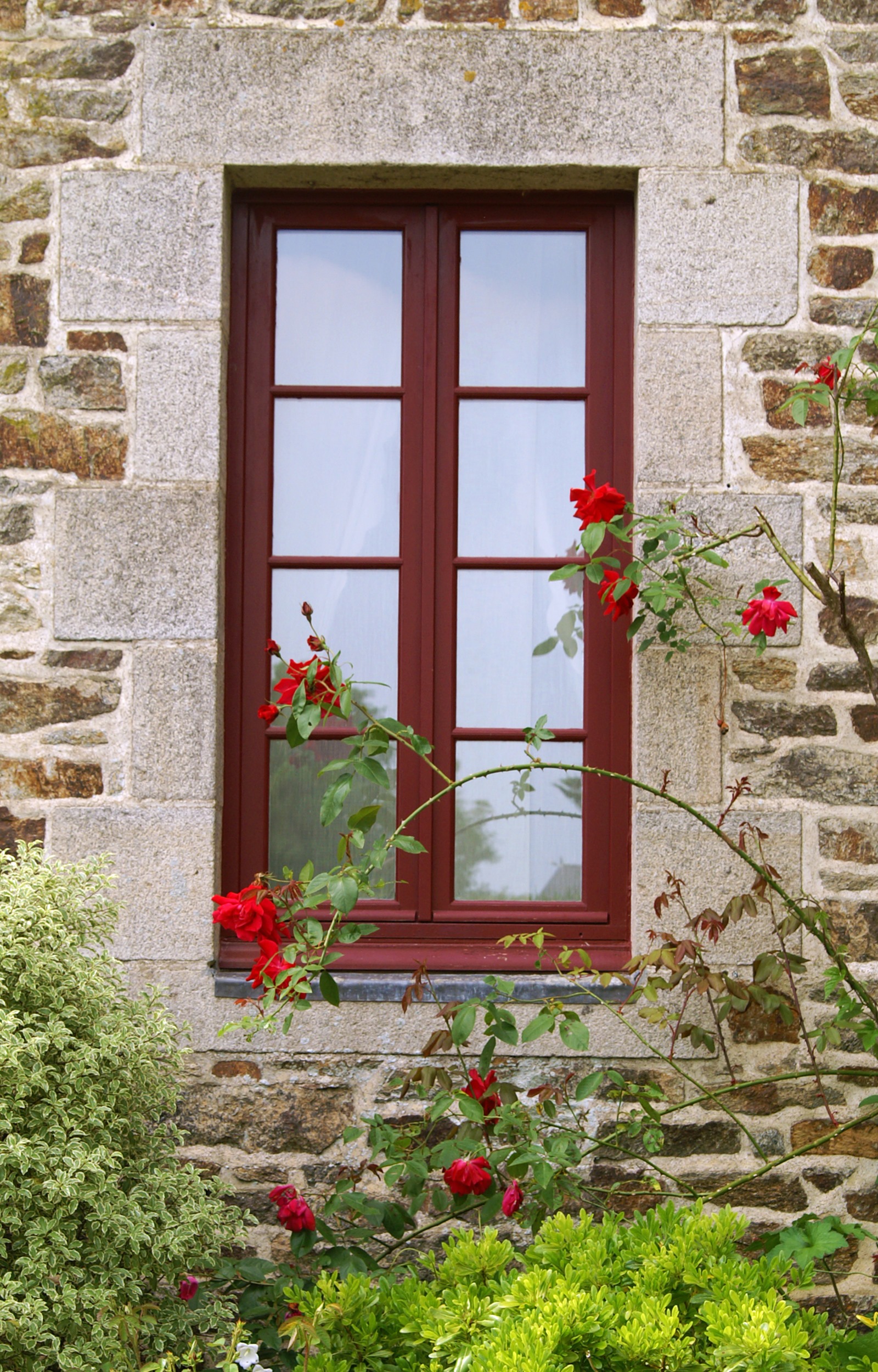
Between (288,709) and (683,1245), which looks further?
(288,709)

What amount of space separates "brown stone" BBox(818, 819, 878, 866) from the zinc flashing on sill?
0.62 m

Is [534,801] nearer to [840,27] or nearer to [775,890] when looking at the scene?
[775,890]

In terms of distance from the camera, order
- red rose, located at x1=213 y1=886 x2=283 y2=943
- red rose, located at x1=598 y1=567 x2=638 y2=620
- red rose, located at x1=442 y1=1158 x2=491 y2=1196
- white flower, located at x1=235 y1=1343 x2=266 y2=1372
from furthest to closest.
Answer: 1. red rose, located at x1=598 y1=567 x2=638 y2=620
2. red rose, located at x1=442 y1=1158 x2=491 y2=1196
3. red rose, located at x1=213 y1=886 x2=283 y2=943
4. white flower, located at x1=235 y1=1343 x2=266 y2=1372

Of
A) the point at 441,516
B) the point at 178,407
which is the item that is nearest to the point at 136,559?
the point at 178,407

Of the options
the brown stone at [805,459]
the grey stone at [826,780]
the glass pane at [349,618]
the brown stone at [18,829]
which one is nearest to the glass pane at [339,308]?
the glass pane at [349,618]

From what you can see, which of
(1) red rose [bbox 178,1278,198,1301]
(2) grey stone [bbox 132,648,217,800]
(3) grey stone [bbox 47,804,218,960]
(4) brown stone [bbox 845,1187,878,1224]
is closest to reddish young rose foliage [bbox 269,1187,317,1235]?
(1) red rose [bbox 178,1278,198,1301]

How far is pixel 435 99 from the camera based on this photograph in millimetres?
2883

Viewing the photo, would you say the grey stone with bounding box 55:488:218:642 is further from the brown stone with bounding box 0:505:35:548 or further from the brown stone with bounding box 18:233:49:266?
the brown stone with bounding box 18:233:49:266

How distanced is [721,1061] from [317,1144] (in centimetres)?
101

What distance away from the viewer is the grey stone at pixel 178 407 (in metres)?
2.88

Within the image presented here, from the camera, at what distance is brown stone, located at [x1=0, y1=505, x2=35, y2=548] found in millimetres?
2887

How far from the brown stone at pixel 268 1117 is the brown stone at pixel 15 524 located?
1456 mm

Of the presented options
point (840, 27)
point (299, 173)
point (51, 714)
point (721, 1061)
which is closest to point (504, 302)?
point (299, 173)

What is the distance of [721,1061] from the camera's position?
2.75 metres
